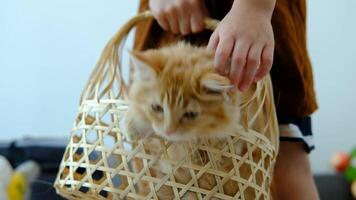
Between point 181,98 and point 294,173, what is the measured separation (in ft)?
1.47

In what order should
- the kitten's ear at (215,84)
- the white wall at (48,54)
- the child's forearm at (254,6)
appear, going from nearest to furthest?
1. the kitten's ear at (215,84)
2. the child's forearm at (254,6)
3. the white wall at (48,54)

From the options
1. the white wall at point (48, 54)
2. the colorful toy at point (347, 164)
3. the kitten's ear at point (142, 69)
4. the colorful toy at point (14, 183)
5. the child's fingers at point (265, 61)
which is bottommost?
the colorful toy at point (347, 164)

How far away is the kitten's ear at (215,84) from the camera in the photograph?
644mm

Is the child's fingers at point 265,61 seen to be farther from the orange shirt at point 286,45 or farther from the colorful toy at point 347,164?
the colorful toy at point 347,164

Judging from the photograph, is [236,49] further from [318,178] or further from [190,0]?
[318,178]

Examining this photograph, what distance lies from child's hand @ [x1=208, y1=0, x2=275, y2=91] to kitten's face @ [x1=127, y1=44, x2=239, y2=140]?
26 millimetres

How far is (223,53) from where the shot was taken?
2.29ft

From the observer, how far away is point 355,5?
1865 mm

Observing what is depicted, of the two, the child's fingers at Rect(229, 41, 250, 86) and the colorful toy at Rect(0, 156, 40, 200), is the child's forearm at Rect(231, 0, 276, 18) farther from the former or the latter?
the colorful toy at Rect(0, 156, 40, 200)

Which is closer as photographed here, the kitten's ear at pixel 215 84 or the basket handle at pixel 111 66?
the kitten's ear at pixel 215 84

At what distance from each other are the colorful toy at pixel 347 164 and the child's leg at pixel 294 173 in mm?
829

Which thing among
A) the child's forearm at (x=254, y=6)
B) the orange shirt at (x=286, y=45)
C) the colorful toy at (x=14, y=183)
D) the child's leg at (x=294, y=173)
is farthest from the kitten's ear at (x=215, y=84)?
the colorful toy at (x=14, y=183)


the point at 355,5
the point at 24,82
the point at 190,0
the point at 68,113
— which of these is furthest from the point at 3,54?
the point at 355,5

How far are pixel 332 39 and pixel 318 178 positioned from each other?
0.53 metres
